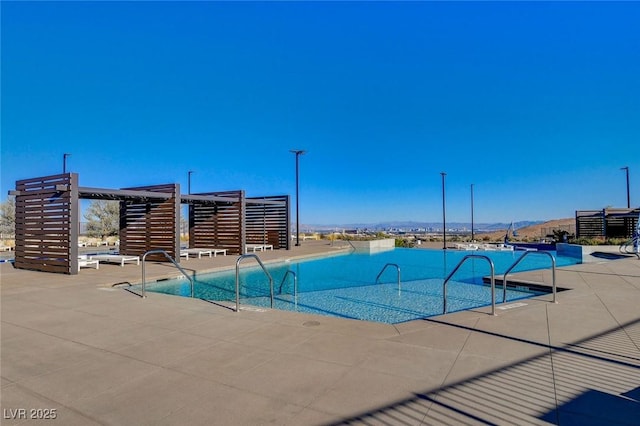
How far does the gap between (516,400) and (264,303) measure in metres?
5.77

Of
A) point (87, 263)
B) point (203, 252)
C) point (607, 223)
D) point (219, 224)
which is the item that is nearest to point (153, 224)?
point (203, 252)

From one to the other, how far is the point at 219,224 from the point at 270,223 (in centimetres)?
380

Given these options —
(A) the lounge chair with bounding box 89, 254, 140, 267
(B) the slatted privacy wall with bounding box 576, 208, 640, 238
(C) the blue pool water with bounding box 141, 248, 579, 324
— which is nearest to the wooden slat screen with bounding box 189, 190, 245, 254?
(C) the blue pool water with bounding box 141, 248, 579, 324

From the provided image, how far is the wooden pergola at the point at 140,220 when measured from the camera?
10133 millimetres

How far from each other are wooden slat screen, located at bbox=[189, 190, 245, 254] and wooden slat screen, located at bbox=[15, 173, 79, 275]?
21.1 feet

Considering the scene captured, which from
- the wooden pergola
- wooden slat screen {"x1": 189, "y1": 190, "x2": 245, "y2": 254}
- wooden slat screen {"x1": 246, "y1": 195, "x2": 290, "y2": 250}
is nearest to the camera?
the wooden pergola

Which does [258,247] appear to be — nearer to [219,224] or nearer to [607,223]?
[219,224]

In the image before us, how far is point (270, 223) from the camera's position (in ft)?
66.4

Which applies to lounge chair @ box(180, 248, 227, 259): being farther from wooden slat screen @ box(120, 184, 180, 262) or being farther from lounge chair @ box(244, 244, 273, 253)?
lounge chair @ box(244, 244, 273, 253)

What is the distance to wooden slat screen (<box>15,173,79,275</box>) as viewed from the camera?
9.99m

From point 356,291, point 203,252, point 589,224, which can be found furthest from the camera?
point 589,224

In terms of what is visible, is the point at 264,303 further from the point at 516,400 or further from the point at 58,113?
the point at 58,113

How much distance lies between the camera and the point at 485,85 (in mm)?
20812

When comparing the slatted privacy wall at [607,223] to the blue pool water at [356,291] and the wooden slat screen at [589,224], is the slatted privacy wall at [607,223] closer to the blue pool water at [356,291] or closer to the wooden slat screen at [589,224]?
the wooden slat screen at [589,224]
